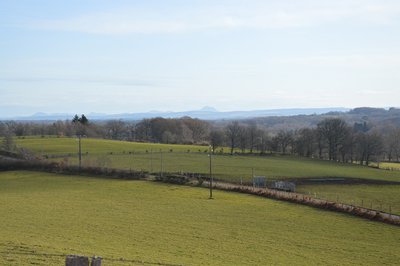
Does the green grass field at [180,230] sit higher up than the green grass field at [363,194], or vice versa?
the green grass field at [180,230]

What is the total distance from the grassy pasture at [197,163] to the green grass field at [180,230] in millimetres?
24500

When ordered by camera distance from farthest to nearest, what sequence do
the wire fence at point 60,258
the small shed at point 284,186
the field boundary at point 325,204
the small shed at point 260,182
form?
1. the small shed at point 260,182
2. the small shed at point 284,186
3. the field boundary at point 325,204
4. the wire fence at point 60,258

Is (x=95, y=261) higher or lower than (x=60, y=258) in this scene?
higher

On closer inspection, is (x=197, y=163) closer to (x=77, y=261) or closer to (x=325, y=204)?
(x=325, y=204)

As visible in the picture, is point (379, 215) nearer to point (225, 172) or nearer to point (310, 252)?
point (310, 252)

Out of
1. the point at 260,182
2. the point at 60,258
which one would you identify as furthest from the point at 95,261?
the point at 260,182

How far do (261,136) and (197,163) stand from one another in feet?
185

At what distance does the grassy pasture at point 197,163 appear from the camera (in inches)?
3327

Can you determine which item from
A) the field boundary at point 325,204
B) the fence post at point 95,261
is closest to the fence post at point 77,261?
the fence post at point 95,261

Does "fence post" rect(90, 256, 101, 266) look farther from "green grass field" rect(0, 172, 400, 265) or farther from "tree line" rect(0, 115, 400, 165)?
"tree line" rect(0, 115, 400, 165)

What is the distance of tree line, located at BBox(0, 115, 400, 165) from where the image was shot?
12412 cm

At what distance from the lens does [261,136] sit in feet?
486

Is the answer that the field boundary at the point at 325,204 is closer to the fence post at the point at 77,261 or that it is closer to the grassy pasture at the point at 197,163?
the grassy pasture at the point at 197,163

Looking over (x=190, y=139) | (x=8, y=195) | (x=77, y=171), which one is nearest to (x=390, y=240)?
(x=8, y=195)
